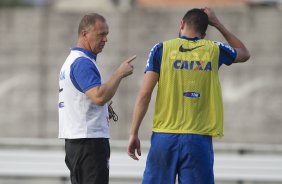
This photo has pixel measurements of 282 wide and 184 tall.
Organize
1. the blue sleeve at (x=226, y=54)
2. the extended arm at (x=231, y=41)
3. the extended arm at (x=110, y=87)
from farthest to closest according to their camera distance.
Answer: the extended arm at (x=231, y=41) < the blue sleeve at (x=226, y=54) < the extended arm at (x=110, y=87)

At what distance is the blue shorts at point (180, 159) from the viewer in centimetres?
701

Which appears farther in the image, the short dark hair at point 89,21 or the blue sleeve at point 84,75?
the short dark hair at point 89,21

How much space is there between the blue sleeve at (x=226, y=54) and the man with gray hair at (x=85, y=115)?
30.2 inches

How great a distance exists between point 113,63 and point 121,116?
4.00 feet

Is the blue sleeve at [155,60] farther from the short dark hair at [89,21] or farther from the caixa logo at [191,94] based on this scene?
the short dark hair at [89,21]

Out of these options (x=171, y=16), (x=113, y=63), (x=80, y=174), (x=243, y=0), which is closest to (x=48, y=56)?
(x=113, y=63)

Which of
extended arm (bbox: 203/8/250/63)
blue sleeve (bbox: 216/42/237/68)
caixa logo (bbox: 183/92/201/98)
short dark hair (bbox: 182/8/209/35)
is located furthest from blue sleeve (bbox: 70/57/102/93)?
extended arm (bbox: 203/8/250/63)

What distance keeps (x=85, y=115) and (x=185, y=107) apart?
74 centimetres

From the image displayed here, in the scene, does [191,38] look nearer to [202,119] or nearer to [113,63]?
[202,119]

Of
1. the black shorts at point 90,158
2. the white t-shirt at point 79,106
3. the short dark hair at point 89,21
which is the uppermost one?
the short dark hair at point 89,21

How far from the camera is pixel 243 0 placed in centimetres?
2539

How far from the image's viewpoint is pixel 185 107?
7027 mm

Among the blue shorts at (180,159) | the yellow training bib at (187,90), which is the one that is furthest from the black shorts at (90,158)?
the yellow training bib at (187,90)

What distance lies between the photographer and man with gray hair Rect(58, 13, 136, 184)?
6.97m
